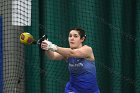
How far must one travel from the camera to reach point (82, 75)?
6090mm

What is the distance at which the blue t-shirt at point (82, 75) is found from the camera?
19.9 ft

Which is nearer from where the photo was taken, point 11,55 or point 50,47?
point 50,47

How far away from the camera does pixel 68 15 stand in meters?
7.82

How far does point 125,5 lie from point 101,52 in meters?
0.91

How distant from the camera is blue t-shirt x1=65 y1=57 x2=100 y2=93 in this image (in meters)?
6.07

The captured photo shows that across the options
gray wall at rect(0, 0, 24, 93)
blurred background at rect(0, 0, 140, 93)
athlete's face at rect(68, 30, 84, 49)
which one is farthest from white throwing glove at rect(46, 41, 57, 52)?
gray wall at rect(0, 0, 24, 93)

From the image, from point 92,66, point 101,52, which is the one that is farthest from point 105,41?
point 92,66

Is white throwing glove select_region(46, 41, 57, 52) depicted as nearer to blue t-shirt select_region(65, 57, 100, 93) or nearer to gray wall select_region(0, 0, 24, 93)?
blue t-shirt select_region(65, 57, 100, 93)

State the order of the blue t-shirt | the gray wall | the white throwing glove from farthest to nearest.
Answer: the gray wall, the blue t-shirt, the white throwing glove

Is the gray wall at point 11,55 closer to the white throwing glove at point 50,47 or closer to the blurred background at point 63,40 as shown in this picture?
the blurred background at point 63,40

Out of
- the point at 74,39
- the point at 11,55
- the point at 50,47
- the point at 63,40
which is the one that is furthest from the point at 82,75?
the point at 11,55

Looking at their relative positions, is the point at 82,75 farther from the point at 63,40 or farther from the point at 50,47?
the point at 63,40

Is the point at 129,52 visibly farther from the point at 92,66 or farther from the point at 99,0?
the point at 92,66

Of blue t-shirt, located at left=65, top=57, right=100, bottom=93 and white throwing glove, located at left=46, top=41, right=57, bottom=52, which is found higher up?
white throwing glove, located at left=46, top=41, right=57, bottom=52
